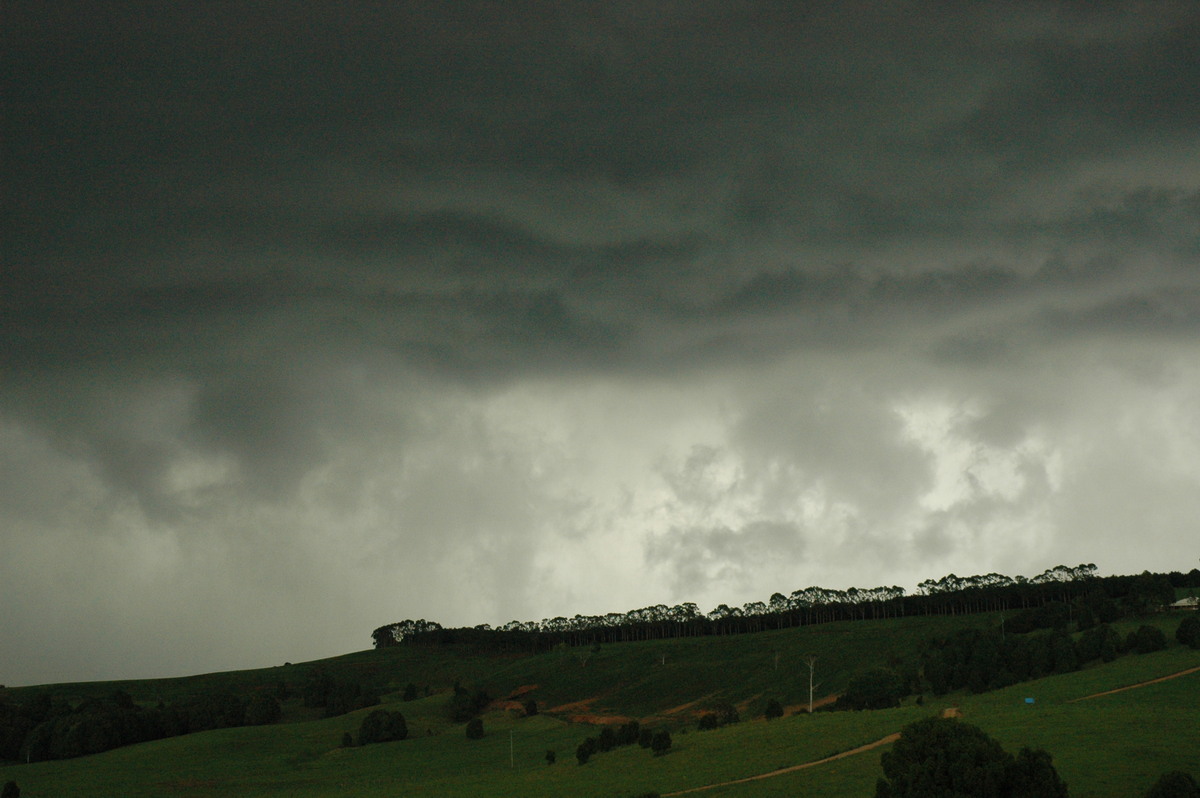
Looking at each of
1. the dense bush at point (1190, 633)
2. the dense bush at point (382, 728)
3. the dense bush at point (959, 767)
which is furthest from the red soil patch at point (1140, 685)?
the dense bush at point (382, 728)

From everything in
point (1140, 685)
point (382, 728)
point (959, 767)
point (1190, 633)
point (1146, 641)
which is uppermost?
point (1190, 633)

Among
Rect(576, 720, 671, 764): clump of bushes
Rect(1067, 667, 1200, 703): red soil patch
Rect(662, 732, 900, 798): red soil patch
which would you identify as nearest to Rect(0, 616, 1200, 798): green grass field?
Rect(662, 732, 900, 798): red soil patch

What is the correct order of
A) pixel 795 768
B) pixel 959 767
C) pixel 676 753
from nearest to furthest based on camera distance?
pixel 959 767, pixel 795 768, pixel 676 753

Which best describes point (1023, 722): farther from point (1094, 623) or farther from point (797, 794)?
point (1094, 623)

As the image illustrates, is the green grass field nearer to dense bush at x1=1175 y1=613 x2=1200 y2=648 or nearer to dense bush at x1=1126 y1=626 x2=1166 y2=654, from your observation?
dense bush at x1=1175 y1=613 x2=1200 y2=648

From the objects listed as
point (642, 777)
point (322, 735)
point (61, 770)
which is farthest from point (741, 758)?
point (61, 770)

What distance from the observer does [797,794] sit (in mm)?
76562

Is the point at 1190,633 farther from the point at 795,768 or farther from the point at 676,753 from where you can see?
the point at 795,768

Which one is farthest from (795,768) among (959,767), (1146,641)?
(1146,641)

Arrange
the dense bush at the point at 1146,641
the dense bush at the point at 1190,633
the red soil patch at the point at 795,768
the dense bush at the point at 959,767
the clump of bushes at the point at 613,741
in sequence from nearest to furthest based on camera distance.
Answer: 1. the dense bush at the point at 959,767
2. the red soil patch at the point at 795,768
3. the clump of bushes at the point at 613,741
4. the dense bush at the point at 1190,633
5. the dense bush at the point at 1146,641

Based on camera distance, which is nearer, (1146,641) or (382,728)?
(1146,641)

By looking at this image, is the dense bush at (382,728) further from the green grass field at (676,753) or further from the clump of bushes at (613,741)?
the clump of bushes at (613,741)

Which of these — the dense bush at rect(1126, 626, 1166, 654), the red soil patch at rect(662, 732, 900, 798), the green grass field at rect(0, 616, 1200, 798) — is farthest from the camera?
the dense bush at rect(1126, 626, 1166, 654)

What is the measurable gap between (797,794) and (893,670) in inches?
4444
